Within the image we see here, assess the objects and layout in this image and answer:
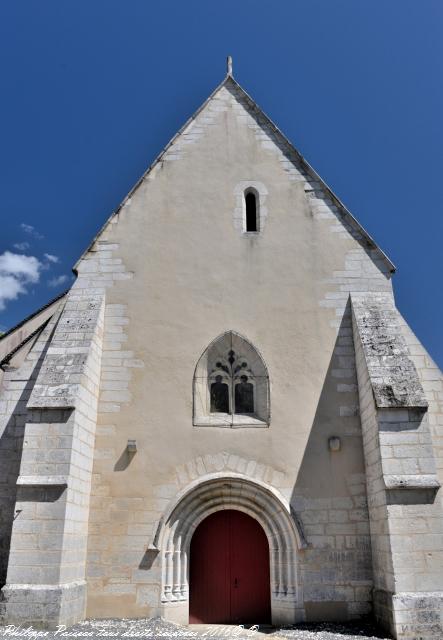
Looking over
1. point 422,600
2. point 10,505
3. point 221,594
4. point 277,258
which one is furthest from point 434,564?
point 10,505

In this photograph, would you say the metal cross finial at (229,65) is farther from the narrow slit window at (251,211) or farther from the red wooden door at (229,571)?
the red wooden door at (229,571)

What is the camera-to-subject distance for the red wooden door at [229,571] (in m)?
8.67

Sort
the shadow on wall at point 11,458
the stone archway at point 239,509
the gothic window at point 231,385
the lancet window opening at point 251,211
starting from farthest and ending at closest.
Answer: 1. the lancet window opening at point 251,211
2. the gothic window at point 231,385
3. the shadow on wall at point 11,458
4. the stone archway at point 239,509

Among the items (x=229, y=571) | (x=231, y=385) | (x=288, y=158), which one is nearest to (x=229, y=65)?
(x=288, y=158)

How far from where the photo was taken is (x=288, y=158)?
426 inches

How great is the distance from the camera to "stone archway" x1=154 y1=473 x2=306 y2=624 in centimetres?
824

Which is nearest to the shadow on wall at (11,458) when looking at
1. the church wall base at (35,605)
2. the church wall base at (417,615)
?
the church wall base at (35,605)

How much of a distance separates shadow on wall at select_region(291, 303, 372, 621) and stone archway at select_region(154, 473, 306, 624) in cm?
21

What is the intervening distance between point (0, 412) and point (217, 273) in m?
4.37

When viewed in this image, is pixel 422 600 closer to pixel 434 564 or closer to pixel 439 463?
pixel 434 564

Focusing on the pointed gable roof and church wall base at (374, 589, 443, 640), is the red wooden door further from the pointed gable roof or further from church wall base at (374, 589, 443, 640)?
the pointed gable roof

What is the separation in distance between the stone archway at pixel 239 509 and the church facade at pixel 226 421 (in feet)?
0.10

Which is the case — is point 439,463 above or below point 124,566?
above

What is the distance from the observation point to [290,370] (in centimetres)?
934
